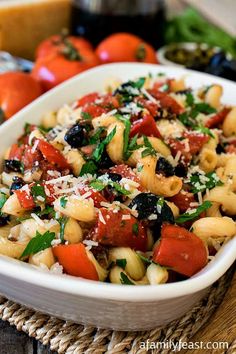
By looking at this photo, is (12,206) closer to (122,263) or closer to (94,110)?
→ (122,263)

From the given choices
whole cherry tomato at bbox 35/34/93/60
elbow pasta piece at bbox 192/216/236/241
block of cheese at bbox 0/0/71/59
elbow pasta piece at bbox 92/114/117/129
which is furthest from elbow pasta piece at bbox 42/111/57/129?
block of cheese at bbox 0/0/71/59

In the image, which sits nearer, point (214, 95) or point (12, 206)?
point (12, 206)

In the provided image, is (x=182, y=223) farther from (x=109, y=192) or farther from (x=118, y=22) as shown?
(x=118, y=22)

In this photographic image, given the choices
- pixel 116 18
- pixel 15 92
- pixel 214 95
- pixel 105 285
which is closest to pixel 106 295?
pixel 105 285

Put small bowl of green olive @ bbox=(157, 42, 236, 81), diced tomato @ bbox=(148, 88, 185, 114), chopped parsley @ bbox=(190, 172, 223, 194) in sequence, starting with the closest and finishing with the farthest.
Result: chopped parsley @ bbox=(190, 172, 223, 194) < diced tomato @ bbox=(148, 88, 185, 114) < small bowl of green olive @ bbox=(157, 42, 236, 81)

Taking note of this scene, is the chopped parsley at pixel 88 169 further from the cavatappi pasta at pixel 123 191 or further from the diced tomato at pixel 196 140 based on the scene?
the diced tomato at pixel 196 140

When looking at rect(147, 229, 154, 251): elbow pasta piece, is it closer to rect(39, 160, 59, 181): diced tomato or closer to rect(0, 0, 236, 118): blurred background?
rect(39, 160, 59, 181): diced tomato

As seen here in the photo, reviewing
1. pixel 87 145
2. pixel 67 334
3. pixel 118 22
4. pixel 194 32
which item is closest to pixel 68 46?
pixel 118 22

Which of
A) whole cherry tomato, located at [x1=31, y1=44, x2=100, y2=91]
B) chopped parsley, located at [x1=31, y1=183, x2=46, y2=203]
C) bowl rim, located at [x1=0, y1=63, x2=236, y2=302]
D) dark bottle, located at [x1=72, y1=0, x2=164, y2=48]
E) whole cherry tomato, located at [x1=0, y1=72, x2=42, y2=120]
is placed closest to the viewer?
bowl rim, located at [x1=0, y1=63, x2=236, y2=302]
